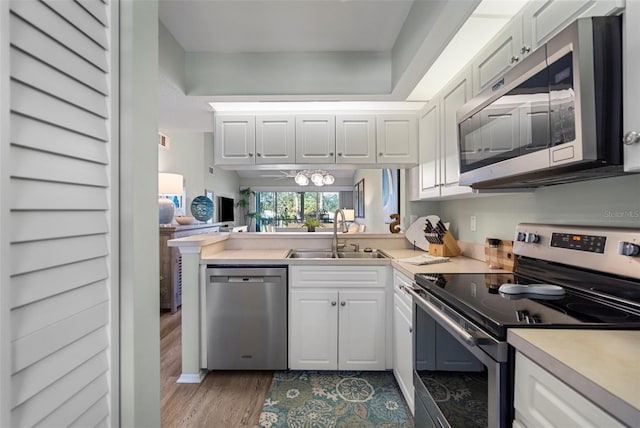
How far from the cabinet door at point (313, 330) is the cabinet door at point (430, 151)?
3.47 ft

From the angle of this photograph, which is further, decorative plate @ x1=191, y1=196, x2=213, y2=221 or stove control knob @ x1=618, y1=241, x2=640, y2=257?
decorative plate @ x1=191, y1=196, x2=213, y2=221

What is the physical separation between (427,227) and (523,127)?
1.36 meters

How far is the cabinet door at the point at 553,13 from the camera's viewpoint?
0.92m

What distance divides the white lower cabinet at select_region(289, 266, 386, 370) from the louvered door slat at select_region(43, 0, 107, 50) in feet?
5.69

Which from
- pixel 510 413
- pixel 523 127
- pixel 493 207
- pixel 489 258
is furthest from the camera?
pixel 493 207

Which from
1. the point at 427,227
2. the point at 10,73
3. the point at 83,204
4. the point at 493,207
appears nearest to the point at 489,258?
the point at 493,207

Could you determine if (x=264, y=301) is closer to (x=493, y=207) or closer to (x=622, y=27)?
(x=493, y=207)

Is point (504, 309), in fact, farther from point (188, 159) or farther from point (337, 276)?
point (188, 159)

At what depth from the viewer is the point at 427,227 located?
95.0 inches

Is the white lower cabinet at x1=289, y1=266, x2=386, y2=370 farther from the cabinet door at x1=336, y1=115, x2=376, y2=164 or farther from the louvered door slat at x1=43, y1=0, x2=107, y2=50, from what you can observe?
the louvered door slat at x1=43, y1=0, x2=107, y2=50

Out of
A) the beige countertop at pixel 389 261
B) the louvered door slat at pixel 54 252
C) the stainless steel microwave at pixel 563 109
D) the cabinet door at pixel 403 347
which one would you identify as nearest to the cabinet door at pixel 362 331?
the cabinet door at pixel 403 347

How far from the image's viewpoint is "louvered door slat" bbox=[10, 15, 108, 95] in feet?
1.94

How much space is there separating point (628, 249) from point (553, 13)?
2.80 feet

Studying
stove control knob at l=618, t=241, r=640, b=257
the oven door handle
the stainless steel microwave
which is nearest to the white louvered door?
the oven door handle
